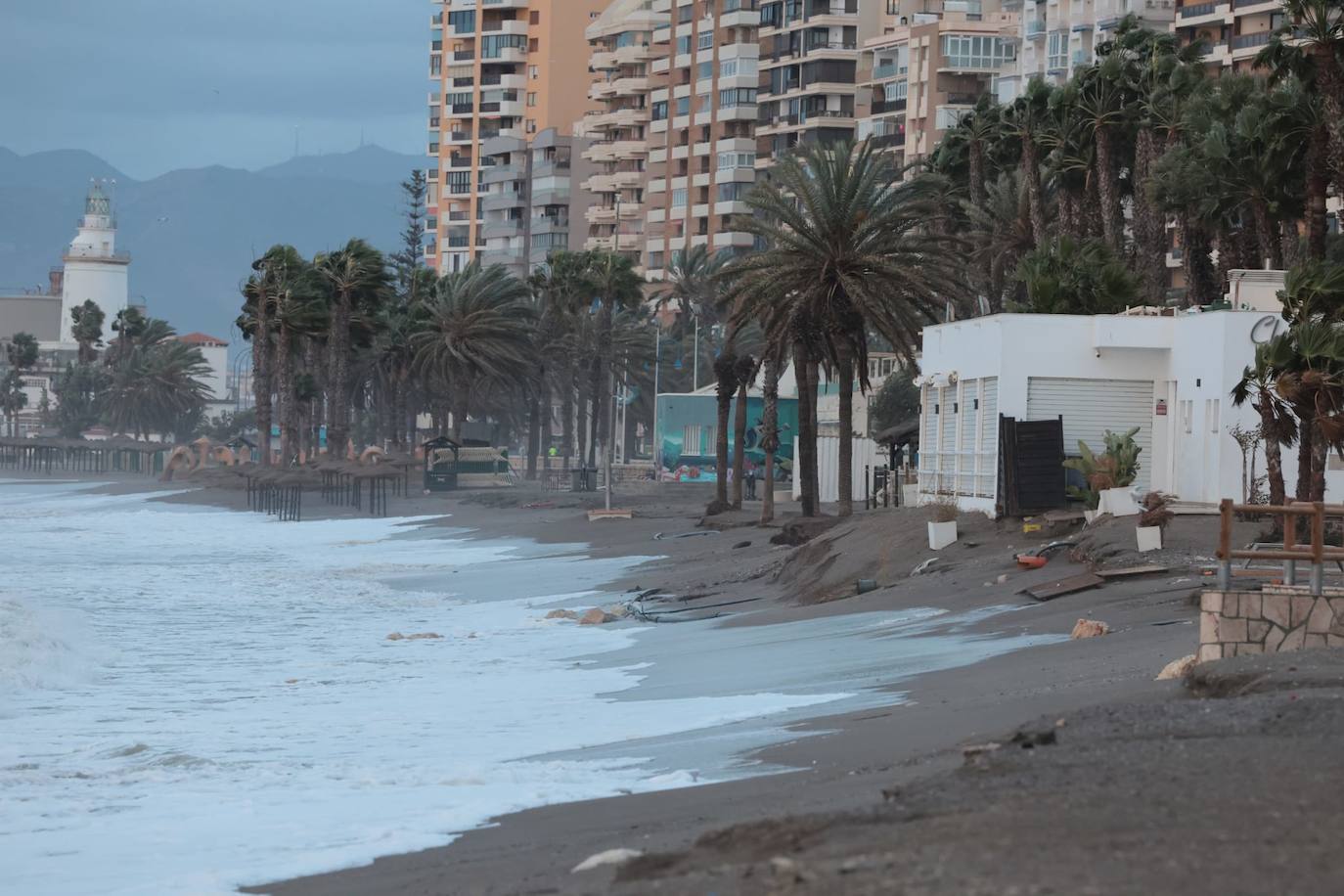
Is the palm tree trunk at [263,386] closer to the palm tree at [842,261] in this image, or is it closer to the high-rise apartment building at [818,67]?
the high-rise apartment building at [818,67]

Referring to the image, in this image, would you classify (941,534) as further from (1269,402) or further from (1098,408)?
(1269,402)

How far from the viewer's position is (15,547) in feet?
201

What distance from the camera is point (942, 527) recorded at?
102 ft

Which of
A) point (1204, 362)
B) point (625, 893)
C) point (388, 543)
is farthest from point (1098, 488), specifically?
point (388, 543)

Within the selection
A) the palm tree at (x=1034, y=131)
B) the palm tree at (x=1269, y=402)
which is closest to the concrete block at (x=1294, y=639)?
the palm tree at (x=1269, y=402)

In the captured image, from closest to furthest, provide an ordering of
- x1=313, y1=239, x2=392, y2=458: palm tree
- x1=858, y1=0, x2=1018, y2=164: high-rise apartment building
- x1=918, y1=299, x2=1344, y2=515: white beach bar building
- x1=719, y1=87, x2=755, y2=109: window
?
x1=918, y1=299, x2=1344, y2=515: white beach bar building < x1=313, y1=239, x2=392, y2=458: palm tree < x1=858, y1=0, x2=1018, y2=164: high-rise apartment building < x1=719, y1=87, x2=755, y2=109: window

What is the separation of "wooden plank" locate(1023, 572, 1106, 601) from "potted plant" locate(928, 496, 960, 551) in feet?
22.5

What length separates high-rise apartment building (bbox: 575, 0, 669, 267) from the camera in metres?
139

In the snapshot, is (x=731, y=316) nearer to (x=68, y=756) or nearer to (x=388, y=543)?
(x=388, y=543)

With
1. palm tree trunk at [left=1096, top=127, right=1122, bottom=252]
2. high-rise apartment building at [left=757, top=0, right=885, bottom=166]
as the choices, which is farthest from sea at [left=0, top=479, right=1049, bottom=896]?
high-rise apartment building at [left=757, top=0, right=885, bottom=166]

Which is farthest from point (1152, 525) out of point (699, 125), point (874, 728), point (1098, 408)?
point (699, 125)

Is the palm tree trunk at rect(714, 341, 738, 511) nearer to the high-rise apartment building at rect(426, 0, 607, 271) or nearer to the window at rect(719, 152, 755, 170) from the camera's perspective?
the window at rect(719, 152, 755, 170)

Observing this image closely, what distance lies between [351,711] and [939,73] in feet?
317

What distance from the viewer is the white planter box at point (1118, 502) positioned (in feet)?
96.0
